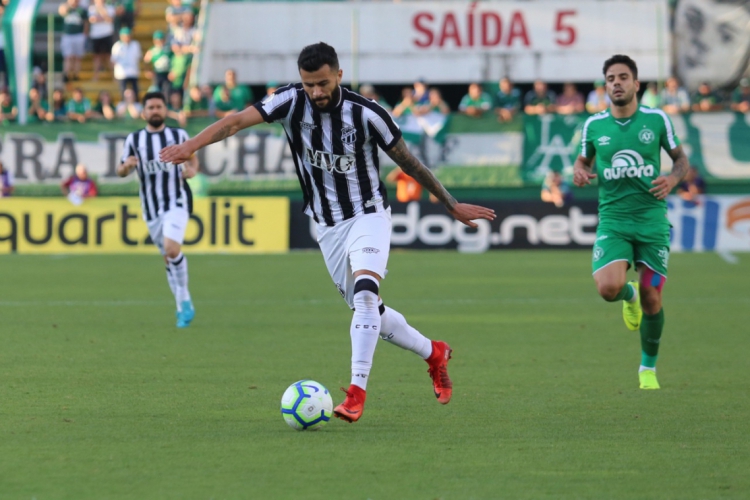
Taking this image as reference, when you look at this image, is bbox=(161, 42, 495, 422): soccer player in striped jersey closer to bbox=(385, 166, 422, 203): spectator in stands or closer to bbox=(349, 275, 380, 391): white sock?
A: bbox=(349, 275, 380, 391): white sock

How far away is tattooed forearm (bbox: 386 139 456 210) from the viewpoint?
6756 millimetres

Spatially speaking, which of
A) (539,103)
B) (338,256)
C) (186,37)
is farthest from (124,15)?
(338,256)

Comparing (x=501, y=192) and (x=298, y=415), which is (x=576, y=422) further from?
(x=501, y=192)

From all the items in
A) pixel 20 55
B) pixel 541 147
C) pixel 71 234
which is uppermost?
pixel 20 55

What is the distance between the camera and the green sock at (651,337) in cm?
819

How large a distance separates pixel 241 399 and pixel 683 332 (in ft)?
18.0

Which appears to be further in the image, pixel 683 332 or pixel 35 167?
pixel 35 167

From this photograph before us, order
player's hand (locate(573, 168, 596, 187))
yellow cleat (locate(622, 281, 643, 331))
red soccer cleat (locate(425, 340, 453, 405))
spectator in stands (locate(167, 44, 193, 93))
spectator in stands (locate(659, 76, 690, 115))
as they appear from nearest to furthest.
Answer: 1. red soccer cleat (locate(425, 340, 453, 405))
2. player's hand (locate(573, 168, 596, 187))
3. yellow cleat (locate(622, 281, 643, 331))
4. spectator in stands (locate(659, 76, 690, 115))
5. spectator in stands (locate(167, 44, 193, 93))

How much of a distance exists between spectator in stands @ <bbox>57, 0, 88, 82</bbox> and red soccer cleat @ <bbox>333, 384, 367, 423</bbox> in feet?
74.5

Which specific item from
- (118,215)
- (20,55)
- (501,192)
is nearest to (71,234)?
(118,215)

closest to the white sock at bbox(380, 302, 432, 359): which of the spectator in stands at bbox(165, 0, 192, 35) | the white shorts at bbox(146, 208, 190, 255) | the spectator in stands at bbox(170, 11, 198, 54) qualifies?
the white shorts at bbox(146, 208, 190, 255)

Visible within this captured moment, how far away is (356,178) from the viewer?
6.93 m

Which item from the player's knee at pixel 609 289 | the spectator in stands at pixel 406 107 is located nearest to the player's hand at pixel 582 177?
the player's knee at pixel 609 289

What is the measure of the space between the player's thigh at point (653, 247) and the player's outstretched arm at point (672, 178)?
30 cm
